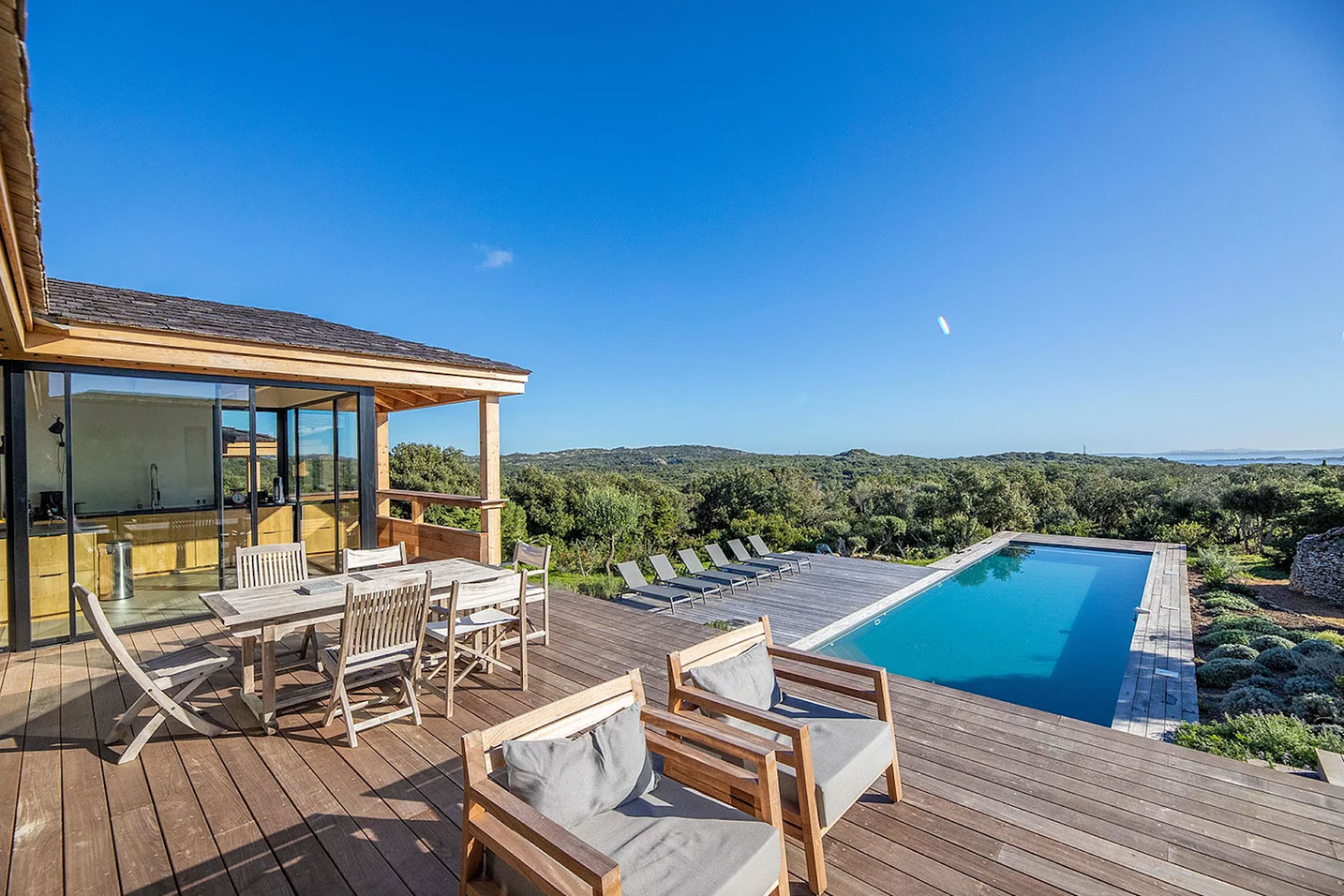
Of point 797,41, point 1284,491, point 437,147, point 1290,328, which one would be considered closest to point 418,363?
point 437,147

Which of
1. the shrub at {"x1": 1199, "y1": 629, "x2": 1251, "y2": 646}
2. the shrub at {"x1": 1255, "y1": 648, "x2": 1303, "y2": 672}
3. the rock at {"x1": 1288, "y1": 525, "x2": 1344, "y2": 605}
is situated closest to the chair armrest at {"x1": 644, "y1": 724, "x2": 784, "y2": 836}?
the shrub at {"x1": 1255, "y1": 648, "x2": 1303, "y2": 672}

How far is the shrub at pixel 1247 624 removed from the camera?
689 cm

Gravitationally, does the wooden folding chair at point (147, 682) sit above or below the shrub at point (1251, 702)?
above

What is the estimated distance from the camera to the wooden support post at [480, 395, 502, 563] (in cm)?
687

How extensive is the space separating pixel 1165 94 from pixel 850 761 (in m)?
10.6

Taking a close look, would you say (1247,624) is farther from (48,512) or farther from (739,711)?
Result: (48,512)

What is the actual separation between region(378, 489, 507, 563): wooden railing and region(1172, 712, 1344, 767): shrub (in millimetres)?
6597

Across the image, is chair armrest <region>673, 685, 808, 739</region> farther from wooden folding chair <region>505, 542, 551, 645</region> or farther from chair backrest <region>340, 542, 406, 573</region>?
chair backrest <region>340, 542, 406, 573</region>

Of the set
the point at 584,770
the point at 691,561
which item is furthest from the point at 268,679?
the point at 691,561

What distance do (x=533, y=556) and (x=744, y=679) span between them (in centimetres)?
276

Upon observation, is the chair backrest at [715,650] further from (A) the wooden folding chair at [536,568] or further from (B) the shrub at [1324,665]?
(B) the shrub at [1324,665]

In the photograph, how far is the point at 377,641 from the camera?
327cm

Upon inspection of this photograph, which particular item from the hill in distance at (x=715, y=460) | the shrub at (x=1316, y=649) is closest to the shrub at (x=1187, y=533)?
the shrub at (x=1316, y=649)

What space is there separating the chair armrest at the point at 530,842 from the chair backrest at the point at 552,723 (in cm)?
10
